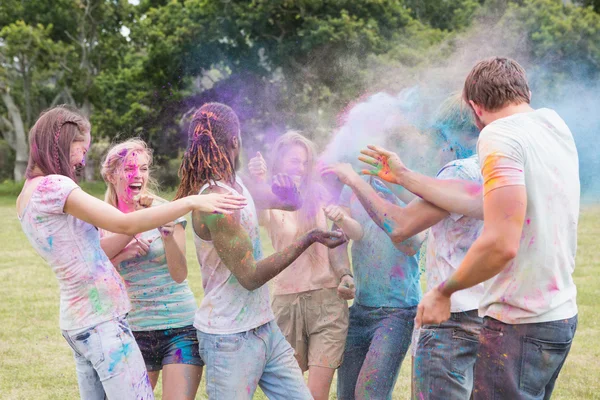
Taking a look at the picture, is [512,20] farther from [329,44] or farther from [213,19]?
[213,19]

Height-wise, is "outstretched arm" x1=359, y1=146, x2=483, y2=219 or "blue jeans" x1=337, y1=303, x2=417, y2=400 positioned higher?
"outstretched arm" x1=359, y1=146, x2=483, y2=219

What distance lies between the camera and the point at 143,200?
354 centimetres

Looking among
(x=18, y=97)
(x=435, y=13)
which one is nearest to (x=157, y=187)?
(x=435, y=13)

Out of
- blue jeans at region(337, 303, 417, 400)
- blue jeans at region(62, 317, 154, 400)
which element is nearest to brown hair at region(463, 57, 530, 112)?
blue jeans at region(337, 303, 417, 400)

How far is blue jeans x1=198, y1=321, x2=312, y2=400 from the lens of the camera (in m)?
2.89

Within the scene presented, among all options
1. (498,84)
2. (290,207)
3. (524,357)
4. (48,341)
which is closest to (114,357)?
(290,207)

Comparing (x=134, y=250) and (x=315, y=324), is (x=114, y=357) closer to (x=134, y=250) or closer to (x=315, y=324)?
(x=134, y=250)

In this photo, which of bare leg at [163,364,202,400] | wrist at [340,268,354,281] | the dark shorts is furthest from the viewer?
wrist at [340,268,354,281]

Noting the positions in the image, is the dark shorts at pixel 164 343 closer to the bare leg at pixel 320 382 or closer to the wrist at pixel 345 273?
the bare leg at pixel 320 382

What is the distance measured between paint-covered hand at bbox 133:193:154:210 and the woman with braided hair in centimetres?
49

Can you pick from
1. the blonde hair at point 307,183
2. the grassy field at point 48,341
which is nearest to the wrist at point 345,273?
the blonde hair at point 307,183

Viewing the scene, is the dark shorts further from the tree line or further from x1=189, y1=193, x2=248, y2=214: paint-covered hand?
the tree line

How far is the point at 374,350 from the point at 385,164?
1.10 meters

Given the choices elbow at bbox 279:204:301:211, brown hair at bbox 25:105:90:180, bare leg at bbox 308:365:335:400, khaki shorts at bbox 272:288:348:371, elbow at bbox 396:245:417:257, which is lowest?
bare leg at bbox 308:365:335:400
